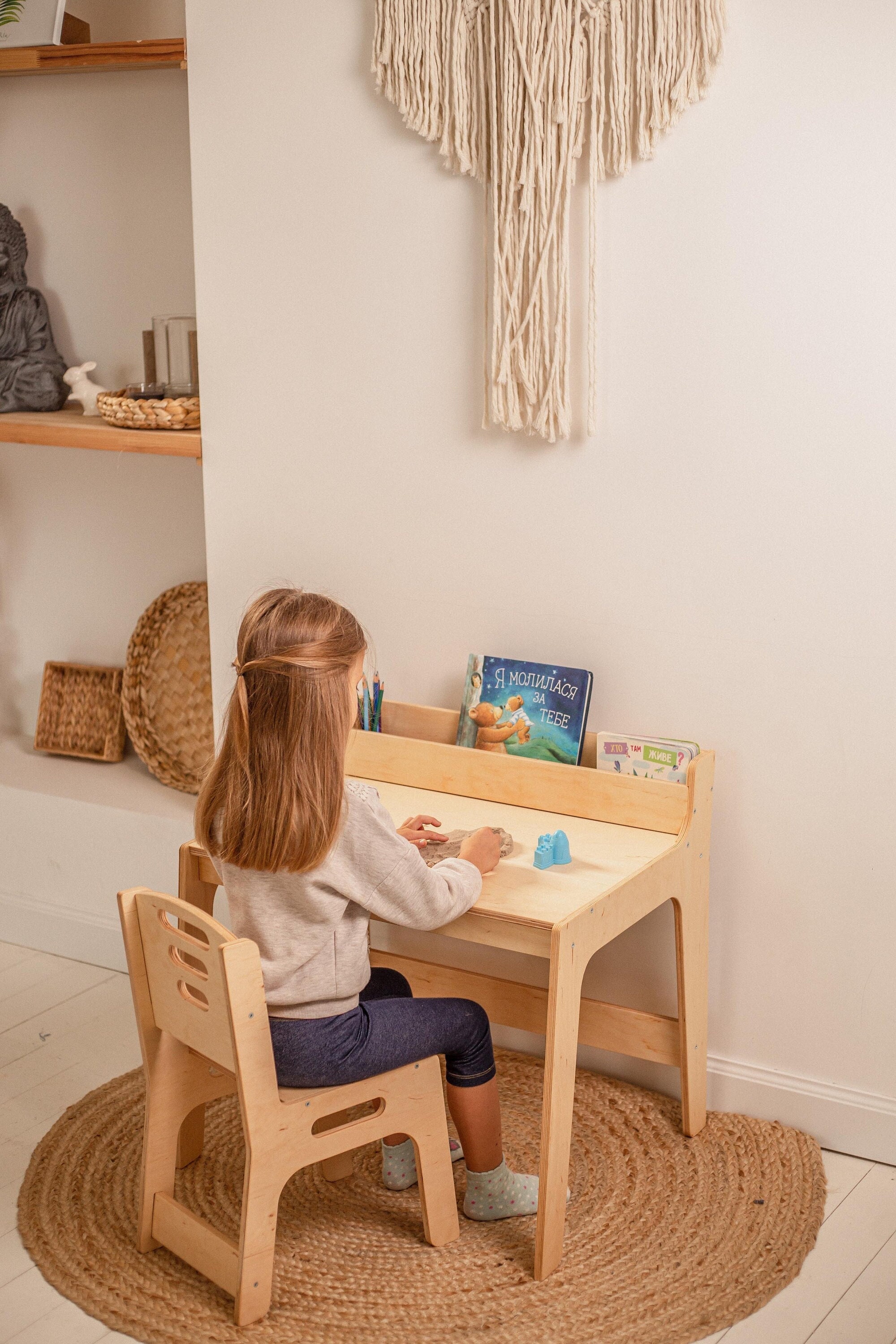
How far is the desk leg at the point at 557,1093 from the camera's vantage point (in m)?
1.71

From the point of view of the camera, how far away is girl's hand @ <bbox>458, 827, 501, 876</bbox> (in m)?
1.83

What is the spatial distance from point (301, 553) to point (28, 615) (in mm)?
1001

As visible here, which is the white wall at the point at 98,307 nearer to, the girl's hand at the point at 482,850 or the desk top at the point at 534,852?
the desk top at the point at 534,852

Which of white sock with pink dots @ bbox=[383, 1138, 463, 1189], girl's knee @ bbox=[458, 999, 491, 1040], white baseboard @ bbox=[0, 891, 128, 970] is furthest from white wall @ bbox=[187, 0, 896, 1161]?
white baseboard @ bbox=[0, 891, 128, 970]

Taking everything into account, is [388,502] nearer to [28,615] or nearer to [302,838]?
[302,838]

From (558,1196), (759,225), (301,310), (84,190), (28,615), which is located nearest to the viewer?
(558,1196)

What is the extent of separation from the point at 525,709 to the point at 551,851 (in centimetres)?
36

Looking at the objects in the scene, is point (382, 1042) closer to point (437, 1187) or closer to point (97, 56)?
point (437, 1187)

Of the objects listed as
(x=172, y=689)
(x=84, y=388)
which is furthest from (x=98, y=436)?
(x=172, y=689)

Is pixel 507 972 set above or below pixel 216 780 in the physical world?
below

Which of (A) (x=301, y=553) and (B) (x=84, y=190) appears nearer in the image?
(A) (x=301, y=553)

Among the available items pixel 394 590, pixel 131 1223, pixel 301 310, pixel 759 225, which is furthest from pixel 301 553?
pixel 131 1223

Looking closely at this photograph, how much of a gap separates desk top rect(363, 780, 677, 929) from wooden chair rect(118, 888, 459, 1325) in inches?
10.5

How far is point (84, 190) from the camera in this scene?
2.78m
